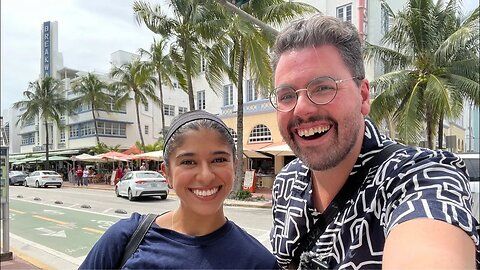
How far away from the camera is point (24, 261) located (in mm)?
6418

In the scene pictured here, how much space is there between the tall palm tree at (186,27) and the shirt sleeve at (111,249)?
13656 millimetres

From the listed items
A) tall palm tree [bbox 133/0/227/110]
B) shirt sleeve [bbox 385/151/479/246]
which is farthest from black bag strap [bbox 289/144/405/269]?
tall palm tree [bbox 133/0/227/110]

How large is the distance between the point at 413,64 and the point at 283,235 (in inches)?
542

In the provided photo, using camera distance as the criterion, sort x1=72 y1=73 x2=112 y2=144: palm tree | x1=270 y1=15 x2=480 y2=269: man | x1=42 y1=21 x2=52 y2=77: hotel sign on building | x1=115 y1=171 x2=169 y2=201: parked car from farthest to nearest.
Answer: x1=42 y1=21 x2=52 y2=77: hotel sign on building
x1=72 y1=73 x2=112 y2=144: palm tree
x1=115 y1=171 x2=169 y2=201: parked car
x1=270 y1=15 x2=480 y2=269: man

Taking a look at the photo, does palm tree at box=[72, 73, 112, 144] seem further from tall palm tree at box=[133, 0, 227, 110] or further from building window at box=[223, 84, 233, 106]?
tall palm tree at box=[133, 0, 227, 110]

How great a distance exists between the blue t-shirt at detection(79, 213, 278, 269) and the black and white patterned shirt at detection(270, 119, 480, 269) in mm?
214

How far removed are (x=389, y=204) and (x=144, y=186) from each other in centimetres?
1574

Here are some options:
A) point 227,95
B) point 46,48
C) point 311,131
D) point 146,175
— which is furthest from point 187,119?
point 46,48

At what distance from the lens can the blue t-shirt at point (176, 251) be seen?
1.53m

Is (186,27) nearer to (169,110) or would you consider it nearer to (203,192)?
(203,192)

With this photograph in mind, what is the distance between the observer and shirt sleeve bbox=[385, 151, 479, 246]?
3.76 ft

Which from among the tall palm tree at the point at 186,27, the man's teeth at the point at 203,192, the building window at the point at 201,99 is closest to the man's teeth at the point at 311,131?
the man's teeth at the point at 203,192

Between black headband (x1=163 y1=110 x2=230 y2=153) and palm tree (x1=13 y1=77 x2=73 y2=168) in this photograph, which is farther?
palm tree (x1=13 y1=77 x2=73 y2=168)

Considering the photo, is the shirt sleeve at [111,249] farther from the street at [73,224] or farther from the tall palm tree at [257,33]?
the tall palm tree at [257,33]
